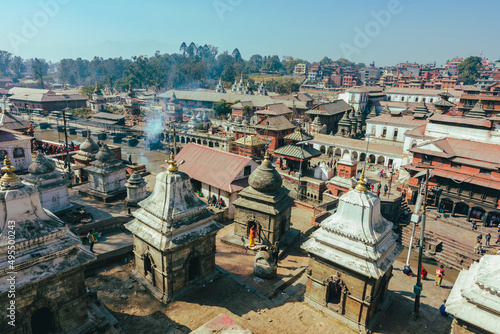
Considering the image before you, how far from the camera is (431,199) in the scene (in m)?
30.6

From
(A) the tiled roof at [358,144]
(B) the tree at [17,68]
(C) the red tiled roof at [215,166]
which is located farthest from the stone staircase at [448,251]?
(B) the tree at [17,68]

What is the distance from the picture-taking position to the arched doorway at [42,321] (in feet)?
33.0

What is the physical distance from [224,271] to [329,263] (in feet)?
18.5

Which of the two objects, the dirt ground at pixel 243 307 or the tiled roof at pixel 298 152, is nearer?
the dirt ground at pixel 243 307

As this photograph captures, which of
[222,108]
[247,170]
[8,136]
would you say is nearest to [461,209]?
[247,170]

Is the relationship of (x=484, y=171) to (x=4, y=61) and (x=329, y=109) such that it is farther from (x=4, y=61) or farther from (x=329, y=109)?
(x=4, y=61)

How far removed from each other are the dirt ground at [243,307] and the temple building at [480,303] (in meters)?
3.27

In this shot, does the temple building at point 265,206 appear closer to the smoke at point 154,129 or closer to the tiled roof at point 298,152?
the tiled roof at point 298,152

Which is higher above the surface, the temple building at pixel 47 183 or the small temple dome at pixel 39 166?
the small temple dome at pixel 39 166

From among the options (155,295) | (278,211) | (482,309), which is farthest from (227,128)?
(482,309)

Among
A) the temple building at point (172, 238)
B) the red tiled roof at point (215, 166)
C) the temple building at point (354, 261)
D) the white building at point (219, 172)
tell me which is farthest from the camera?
the red tiled roof at point (215, 166)

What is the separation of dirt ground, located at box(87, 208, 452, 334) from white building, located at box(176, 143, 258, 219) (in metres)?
8.09

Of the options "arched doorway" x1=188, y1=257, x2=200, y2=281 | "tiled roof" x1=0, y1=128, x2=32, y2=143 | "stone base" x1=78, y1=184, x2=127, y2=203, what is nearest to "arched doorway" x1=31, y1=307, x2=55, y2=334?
"arched doorway" x1=188, y1=257, x2=200, y2=281

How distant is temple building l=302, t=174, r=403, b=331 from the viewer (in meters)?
11.8
